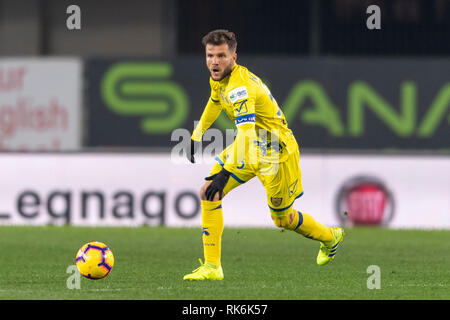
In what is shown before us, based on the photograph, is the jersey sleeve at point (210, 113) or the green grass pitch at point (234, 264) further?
the jersey sleeve at point (210, 113)

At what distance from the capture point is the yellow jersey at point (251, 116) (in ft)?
29.2

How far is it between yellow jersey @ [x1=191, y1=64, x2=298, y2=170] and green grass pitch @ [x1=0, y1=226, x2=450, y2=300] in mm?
1161

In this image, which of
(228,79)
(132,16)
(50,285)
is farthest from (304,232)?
(132,16)

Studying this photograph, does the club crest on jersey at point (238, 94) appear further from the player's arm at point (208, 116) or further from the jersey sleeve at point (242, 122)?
the player's arm at point (208, 116)

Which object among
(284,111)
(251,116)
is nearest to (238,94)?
(251,116)

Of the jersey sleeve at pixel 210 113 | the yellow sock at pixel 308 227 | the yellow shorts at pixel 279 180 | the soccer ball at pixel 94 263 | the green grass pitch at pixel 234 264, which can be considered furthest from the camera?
the yellow sock at pixel 308 227

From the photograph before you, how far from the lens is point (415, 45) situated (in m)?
18.3

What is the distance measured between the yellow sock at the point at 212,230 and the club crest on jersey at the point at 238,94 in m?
0.95

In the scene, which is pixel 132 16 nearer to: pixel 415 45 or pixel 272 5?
pixel 272 5

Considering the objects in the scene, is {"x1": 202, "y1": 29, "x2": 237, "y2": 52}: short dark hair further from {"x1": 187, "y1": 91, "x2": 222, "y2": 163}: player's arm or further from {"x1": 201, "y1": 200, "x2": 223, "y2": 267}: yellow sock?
{"x1": 201, "y1": 200, "x2": 223, "y2": 267}: yellow sock

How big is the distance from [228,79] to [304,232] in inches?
68.9

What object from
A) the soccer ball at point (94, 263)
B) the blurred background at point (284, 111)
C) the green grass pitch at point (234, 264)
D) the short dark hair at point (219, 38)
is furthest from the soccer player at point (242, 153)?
the blurred background at point (284, 111)

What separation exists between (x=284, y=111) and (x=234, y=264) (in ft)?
19.7

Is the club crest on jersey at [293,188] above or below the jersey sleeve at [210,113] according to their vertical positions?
below
